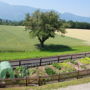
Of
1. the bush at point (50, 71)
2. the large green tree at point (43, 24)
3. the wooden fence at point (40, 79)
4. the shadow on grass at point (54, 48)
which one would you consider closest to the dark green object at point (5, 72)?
the wooden fence at point (40, 79)

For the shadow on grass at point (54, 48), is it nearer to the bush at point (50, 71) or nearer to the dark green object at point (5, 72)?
the bush at point (50, 71)

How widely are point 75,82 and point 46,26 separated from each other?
1373 inches

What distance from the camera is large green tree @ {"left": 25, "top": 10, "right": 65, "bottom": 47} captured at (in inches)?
2200

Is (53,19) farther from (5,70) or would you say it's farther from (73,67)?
(5,70)

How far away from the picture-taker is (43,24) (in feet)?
185

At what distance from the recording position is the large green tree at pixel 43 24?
5588 centimetres

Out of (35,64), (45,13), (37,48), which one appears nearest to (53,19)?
(45,13)

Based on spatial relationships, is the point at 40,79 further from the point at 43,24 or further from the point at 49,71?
the point at 43,24

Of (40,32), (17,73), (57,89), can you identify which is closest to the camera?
(57,89)

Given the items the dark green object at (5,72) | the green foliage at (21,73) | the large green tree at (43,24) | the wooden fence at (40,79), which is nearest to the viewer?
the wooden fence at (40,79)

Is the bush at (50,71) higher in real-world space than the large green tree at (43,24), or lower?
lower

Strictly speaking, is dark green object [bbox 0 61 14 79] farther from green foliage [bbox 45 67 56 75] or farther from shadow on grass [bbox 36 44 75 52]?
shadow on grass [bbox 36 44 75 52]

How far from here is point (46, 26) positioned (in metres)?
55.9

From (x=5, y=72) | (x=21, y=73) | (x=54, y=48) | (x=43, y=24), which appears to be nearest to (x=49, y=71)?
(x=21, y=73)
